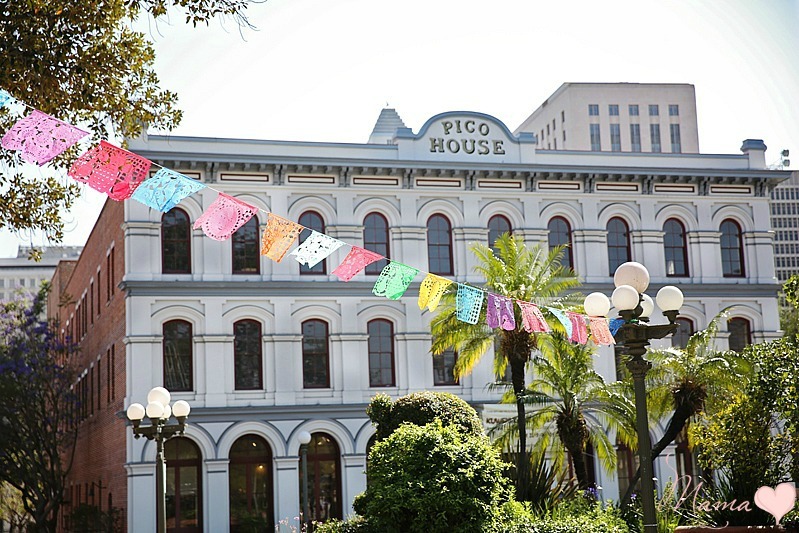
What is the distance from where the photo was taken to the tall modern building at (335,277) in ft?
105

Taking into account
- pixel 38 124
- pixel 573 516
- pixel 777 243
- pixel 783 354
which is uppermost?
pixel 777 243

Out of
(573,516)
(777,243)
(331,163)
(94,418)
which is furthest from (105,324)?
(777,243)

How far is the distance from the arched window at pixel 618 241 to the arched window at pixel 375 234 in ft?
24.9

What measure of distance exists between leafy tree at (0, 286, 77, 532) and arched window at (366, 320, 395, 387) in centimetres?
1449

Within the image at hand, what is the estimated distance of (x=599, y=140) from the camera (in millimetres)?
97750

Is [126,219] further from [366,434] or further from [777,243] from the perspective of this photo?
[777,243]

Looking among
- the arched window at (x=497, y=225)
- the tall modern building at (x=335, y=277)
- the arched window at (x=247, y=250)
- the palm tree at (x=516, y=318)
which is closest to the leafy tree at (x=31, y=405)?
the tall modern building at (x=335, y=277)

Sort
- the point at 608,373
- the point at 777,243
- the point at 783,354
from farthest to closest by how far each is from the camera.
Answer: the point at 777,243, the point at 608,373, the point at 783,354

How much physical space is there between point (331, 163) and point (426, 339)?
19.9 ft

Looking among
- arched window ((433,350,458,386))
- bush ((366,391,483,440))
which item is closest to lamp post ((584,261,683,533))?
bush ((366,391,483,440))

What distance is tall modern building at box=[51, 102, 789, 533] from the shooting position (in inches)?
1257

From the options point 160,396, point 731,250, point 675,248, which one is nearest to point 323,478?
point 160,396

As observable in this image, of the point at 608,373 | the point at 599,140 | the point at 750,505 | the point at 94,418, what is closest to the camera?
the point at 750,505

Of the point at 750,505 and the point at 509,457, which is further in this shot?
the point at 509,457
